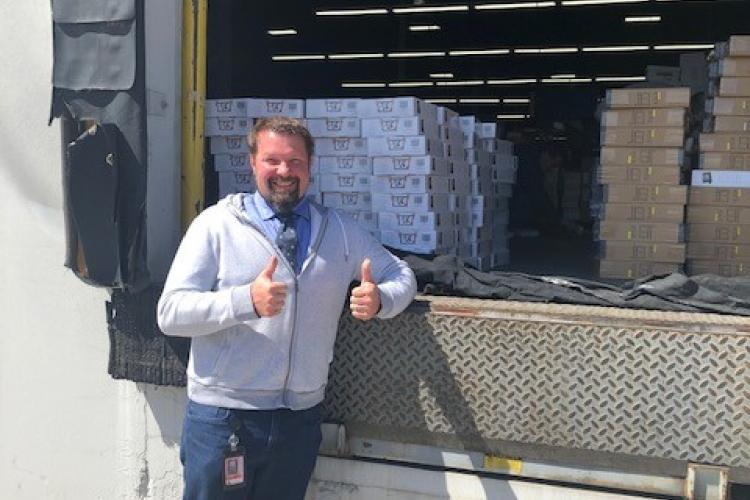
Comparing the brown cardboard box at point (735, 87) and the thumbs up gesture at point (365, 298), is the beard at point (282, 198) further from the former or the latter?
the brown cardboard box at point (735, 87)

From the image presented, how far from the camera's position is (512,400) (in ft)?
9.45

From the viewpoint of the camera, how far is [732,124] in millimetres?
4781

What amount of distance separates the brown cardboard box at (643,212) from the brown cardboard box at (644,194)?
32mm

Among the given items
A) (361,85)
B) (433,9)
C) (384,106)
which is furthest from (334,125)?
(361,85)

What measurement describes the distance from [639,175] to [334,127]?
211cm

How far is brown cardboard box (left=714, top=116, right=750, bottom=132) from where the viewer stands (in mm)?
4762

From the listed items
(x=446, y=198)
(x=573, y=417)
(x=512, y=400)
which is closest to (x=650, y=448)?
(x=573, y=417)

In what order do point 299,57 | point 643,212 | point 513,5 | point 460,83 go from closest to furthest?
1. point 643,212
2. point 513,5
3. point 299,57
4. point 460,83

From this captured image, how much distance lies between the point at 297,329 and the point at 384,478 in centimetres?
86

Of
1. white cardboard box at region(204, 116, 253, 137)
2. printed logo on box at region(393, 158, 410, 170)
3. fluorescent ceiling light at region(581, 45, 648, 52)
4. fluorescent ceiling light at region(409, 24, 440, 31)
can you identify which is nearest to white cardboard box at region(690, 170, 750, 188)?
printed logo on box at region(393, 158, 410, 170)

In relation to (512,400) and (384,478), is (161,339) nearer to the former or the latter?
(384,478)

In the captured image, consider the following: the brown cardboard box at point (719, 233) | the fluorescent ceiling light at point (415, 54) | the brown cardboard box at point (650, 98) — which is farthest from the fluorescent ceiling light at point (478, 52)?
the brown cardboard box at point (719, 233)

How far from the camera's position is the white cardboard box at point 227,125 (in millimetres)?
4184

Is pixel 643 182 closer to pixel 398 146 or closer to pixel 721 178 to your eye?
pixel 721 178
